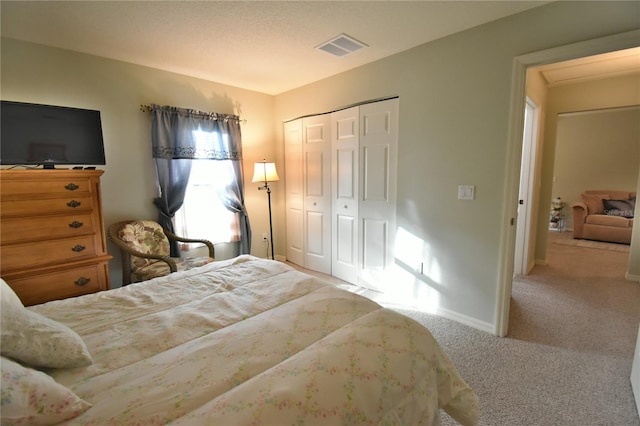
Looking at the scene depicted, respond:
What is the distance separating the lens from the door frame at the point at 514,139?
6.26ft

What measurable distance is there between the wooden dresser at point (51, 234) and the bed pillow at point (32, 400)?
1626mm

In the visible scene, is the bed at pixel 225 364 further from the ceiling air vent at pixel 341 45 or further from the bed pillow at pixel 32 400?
the ceiling air vent at pixel 341 45

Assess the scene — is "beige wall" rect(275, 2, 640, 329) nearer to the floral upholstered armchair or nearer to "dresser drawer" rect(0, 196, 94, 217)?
the floral upholstered armchair

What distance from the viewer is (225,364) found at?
106 centimetres

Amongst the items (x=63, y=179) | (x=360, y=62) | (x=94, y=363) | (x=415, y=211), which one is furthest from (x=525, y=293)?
(x=63, y=179)

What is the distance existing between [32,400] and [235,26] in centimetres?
250

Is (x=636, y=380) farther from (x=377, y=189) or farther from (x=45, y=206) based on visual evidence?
(x=45, y=206)

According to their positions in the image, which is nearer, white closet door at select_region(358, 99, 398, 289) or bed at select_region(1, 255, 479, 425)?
bed at select_region(1, 255, 479, 425)

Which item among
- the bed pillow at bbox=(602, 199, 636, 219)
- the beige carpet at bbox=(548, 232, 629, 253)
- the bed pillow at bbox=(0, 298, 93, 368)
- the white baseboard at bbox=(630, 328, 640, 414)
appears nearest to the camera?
the bed pillow at bbox=(0, 298, 93, 368)

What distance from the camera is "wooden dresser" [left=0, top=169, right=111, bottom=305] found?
1989 millimetres

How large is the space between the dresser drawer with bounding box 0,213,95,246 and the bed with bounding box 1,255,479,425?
2.87ft

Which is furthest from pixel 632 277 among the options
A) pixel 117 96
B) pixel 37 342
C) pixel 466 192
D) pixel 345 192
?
pixel 117 96

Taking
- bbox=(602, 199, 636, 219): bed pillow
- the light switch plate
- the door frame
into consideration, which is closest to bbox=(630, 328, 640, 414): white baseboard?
the door frame

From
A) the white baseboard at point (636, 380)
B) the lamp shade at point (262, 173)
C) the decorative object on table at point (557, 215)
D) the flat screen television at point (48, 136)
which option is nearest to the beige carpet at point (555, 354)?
the white baseboard at point (636, 380)
